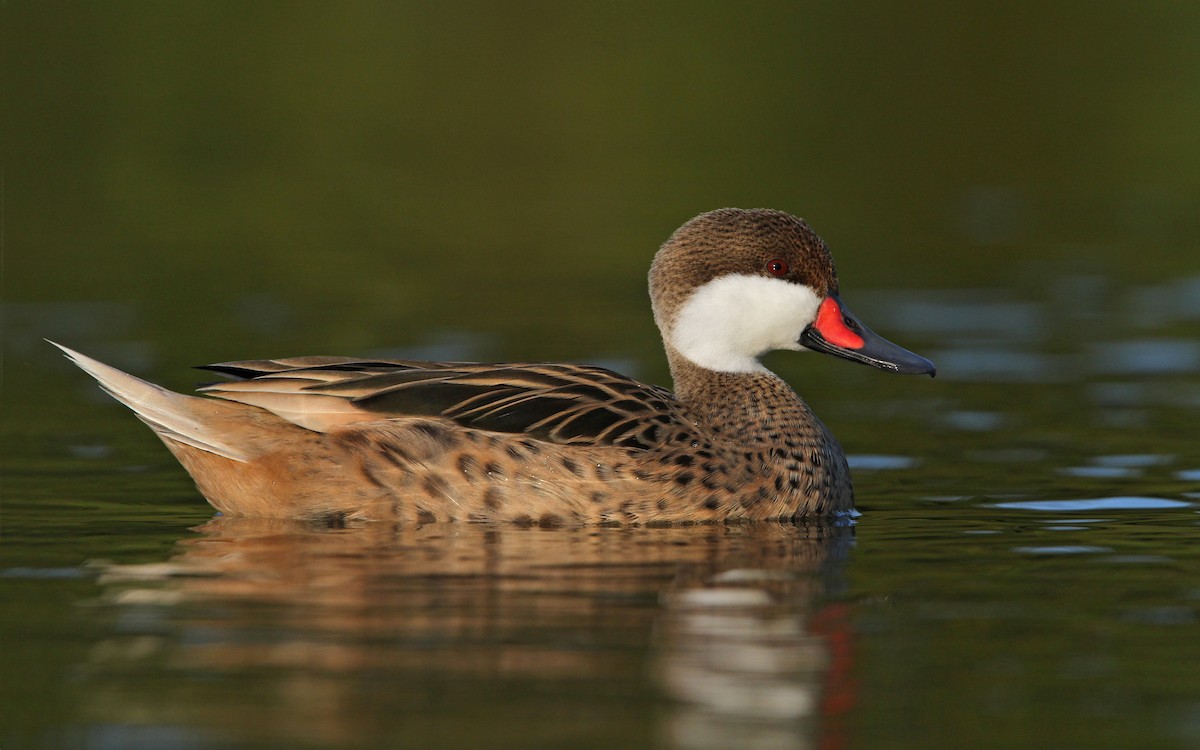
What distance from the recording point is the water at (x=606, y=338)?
21.3 ft

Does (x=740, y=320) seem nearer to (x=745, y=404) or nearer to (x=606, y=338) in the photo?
(x=745, y=404)

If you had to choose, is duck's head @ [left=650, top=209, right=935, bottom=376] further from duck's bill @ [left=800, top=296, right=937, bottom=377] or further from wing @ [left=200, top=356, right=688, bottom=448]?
wing @ [left=200, top=356, right=688, bottom=448]

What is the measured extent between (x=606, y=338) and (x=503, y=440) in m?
5.37

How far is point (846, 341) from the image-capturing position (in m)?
10.3

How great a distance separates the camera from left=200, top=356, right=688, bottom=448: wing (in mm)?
9422

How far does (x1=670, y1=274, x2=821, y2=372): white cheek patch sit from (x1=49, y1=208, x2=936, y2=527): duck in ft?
0.06

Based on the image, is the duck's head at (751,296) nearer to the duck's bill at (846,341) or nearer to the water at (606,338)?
the duck's bill at (846,341)

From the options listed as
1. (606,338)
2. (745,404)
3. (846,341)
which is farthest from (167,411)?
(606,338)

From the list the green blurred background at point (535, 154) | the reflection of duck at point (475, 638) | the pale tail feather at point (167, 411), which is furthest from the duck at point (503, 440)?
the green blurred background at point (535, 154)

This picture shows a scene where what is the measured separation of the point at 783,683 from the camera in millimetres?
6539

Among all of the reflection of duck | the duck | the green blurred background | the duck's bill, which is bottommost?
the reflection of duck

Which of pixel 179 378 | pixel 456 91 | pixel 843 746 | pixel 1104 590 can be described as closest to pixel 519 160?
pixel 456 91

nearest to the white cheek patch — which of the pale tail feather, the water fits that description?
the water

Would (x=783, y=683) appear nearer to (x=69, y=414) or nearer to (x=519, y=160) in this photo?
(x=69, y=414)
